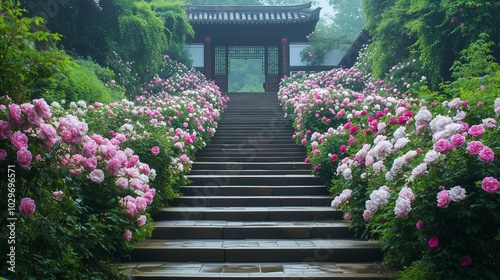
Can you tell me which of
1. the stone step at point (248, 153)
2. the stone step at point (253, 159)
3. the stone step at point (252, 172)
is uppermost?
the stone step at point (248, 153)

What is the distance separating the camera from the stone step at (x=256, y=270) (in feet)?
16.3

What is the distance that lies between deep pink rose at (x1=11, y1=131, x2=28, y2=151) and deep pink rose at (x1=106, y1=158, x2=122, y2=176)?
1.60 metres

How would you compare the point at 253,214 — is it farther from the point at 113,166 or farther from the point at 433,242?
the point at 433,242

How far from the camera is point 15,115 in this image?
3342 mm

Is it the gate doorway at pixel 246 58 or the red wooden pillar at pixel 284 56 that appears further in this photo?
the gate doorway at pixel 246 58

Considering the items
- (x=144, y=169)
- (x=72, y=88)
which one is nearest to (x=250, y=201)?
(x=144, y=169)

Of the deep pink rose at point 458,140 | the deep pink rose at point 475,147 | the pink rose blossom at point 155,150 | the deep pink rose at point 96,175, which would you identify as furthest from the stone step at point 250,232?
the deep pink rose at point 475,147

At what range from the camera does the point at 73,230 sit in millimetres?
4320

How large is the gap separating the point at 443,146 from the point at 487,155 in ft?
1.15

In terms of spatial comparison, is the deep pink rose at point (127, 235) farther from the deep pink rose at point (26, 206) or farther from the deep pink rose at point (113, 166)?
the deep pink rose at point (26, 206)

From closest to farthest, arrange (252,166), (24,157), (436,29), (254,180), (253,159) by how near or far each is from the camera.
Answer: (24,157) → (254,180) → (252,166) → (253,159) → (436,29)

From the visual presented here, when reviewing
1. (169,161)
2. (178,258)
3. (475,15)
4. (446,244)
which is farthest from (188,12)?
(446,244)

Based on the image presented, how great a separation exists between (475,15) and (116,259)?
8.72 metres

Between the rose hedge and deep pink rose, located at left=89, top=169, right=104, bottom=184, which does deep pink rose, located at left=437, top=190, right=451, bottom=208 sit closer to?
the rose hedge
